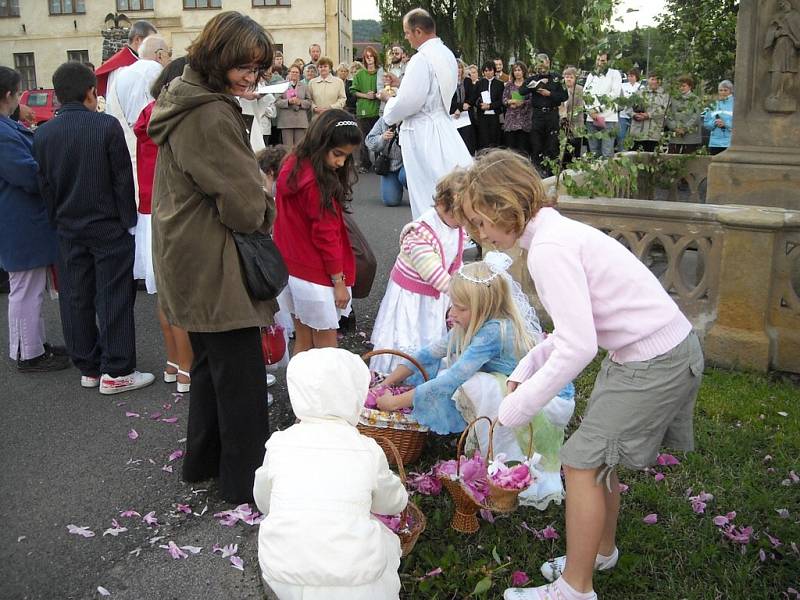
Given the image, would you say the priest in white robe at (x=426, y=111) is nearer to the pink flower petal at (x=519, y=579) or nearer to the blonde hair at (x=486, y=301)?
the blonde hair at (x=486, y=301)

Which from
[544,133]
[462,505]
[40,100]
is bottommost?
[462,505]

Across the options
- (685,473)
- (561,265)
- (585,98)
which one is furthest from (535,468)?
(585,98)

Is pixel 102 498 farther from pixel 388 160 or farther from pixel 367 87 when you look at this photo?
pixel 367 87

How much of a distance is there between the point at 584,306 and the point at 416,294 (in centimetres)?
248

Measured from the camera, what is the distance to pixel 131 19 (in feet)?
128

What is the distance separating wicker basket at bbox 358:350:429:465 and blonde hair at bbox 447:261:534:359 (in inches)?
12.9

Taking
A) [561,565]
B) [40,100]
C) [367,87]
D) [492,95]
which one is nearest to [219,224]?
[561,565]

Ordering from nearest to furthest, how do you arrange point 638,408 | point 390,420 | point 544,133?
point 638,408 → point 390,420 → point 544,133

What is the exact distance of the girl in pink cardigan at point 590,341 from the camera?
101 inches

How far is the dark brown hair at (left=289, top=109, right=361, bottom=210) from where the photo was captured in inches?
170

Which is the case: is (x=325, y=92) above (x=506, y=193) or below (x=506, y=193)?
above

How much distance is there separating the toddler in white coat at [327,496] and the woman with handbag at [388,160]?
23.4 ft

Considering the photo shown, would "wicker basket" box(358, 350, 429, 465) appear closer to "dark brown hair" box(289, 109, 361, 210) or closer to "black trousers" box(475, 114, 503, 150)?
"dark brown hair" box(289, 109, 361, 210)

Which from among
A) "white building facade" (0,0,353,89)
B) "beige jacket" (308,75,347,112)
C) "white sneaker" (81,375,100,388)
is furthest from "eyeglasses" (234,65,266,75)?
"white building facade" (0,0,353,89)
